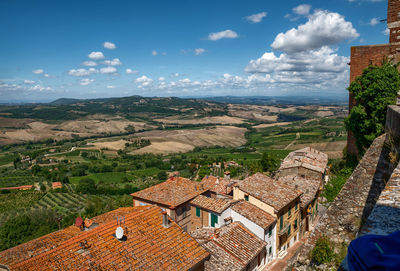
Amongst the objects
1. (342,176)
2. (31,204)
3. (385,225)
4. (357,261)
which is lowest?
(31,204)

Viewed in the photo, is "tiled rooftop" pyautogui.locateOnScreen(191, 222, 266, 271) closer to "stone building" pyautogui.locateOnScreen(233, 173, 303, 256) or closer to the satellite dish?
"stone building" pyautogui.locateOnScreen(233, 173, 303, 256)

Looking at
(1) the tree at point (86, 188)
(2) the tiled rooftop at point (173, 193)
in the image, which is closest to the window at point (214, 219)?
(2) the tiled rooftop at point (173, 193)

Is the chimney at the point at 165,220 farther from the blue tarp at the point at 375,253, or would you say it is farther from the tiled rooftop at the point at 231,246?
the blue tarp at the point at 375,253

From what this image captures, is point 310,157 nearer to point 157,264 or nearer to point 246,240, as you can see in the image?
point 246,240

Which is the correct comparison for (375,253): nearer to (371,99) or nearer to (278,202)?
(371,99)

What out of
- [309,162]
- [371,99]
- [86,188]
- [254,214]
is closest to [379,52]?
[371,99]

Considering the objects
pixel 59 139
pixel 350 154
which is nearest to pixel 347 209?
pixel 350 154
